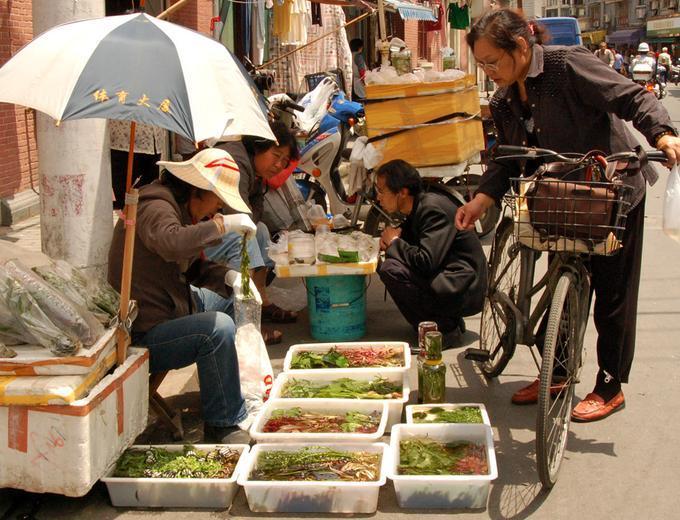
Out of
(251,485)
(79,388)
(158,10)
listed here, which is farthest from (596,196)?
(158,10)

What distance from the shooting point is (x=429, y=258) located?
5344 mm

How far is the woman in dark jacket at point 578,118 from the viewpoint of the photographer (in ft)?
12.9

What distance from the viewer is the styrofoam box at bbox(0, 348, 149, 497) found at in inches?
127

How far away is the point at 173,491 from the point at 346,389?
1.26 m

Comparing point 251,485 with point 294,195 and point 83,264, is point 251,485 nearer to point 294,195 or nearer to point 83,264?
point 83,264

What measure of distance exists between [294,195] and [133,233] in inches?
→ 127

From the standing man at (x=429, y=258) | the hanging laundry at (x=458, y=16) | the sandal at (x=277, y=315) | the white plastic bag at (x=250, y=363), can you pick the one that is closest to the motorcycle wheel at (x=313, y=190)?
the sandal at (x=277, y=315)

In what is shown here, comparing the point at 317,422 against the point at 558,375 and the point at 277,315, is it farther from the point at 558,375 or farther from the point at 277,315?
the point at 277,315

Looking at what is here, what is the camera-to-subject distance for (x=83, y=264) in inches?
182

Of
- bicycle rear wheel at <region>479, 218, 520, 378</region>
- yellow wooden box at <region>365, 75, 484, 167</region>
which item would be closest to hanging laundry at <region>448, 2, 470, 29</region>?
yellow wooden box at <region>365, 75, 484, 167</region>

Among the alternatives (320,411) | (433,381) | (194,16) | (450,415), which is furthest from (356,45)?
(450,415)

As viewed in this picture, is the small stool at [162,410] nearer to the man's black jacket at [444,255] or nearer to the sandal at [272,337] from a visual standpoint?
the sandal at [272,337]

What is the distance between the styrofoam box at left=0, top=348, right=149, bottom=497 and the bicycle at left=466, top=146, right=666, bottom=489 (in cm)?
187

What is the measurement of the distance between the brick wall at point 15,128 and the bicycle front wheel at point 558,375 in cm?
661
